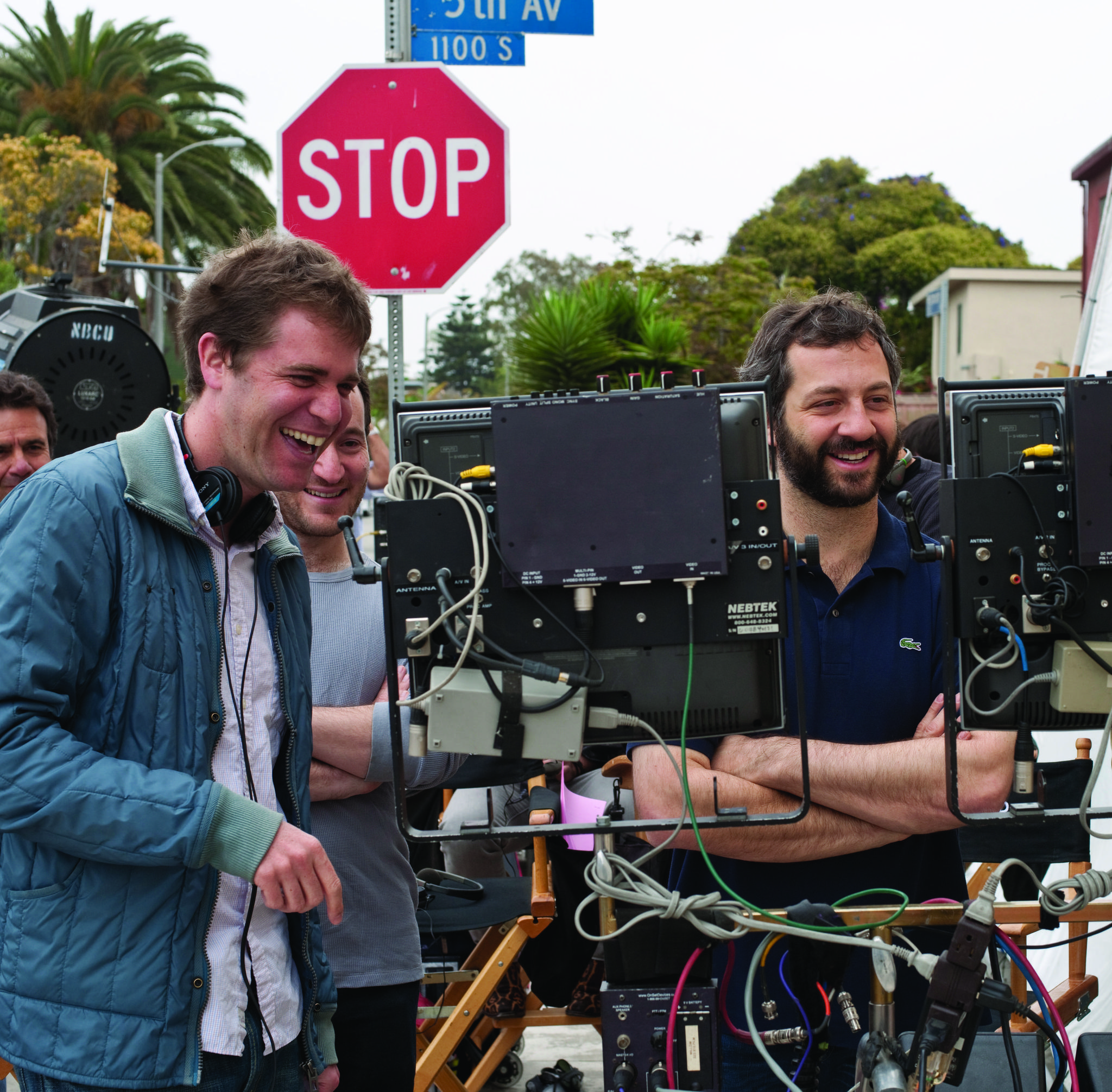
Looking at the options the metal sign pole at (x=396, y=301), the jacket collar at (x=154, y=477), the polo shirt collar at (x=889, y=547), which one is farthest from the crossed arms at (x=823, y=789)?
the metal sign pole at (x=396, y=301)

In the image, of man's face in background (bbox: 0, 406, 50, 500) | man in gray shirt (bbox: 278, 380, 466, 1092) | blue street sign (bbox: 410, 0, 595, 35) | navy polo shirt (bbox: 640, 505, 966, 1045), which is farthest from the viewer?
man's face in background (bbox: 0, 406, 50, 500)

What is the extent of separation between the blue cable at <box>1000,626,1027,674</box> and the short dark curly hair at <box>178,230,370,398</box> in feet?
4.31

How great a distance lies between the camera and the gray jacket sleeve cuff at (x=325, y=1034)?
2.32 meters

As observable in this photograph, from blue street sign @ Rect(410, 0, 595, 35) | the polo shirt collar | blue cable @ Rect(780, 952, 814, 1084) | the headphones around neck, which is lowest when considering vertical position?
blue cable @ Rect(780, 952, 814, 1084)

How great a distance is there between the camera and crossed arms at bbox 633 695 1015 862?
230 centimetres

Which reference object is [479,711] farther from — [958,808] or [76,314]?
[76,314]

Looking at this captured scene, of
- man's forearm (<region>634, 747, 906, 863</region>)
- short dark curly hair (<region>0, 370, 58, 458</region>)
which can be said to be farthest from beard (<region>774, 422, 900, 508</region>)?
short dark curly hair (<region>0, 370, 58, 458</region>)

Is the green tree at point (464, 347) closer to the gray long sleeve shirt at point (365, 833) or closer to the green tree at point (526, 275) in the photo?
the green tree at point (526, 275)

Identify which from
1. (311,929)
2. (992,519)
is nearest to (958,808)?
(992,519)

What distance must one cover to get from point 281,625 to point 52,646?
521 millimetres

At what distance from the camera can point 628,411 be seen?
194 centimetres

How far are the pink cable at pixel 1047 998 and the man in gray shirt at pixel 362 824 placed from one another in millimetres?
1151

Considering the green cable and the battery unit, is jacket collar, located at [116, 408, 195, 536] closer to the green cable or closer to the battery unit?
the green cable

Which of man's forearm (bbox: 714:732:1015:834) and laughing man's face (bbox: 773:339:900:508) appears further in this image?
laughing man's face (bbox: 773:339:900:508)
